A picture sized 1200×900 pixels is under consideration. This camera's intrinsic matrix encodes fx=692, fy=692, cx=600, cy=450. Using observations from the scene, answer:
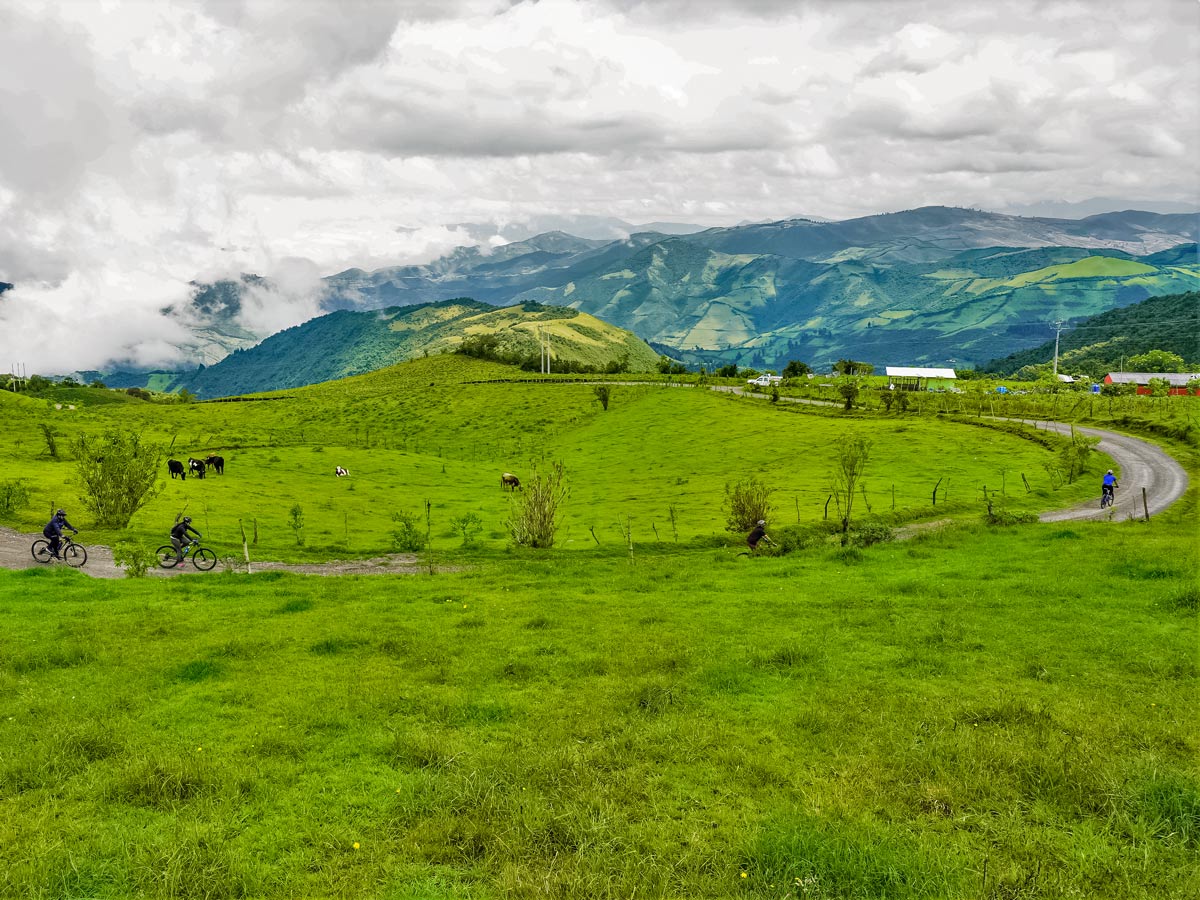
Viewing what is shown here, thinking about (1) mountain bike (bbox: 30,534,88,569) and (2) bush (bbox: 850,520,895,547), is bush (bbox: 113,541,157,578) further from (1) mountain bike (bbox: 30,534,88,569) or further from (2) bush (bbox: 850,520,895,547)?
(2) bush (bbox: 850,520,895,547)

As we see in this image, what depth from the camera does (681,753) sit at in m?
11.7

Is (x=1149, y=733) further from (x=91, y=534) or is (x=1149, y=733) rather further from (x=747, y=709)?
(x=91, y=534)

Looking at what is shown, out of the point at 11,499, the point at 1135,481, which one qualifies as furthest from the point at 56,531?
the point at 1135,481

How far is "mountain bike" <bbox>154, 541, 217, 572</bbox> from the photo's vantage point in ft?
101

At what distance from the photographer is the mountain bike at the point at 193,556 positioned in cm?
3080

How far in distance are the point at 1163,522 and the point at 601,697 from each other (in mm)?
34754

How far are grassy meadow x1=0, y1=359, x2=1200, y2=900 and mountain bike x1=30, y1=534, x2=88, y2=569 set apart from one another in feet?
16.9

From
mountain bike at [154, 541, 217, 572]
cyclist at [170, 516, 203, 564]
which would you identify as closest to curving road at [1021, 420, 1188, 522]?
mountain bike at [154, 541, 217, 572]

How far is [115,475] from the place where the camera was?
34719 mm

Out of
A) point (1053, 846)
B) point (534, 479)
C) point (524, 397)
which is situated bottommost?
point (1053, 846)

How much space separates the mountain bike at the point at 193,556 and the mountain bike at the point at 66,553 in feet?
9.63

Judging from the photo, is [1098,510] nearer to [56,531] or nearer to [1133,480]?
[1133,480]

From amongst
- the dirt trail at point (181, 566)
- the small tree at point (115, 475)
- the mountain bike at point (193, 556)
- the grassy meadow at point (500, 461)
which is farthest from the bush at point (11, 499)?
the mountain bike at point (193, 556)

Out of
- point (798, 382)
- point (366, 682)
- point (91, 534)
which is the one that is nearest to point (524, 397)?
point (798, 382)
